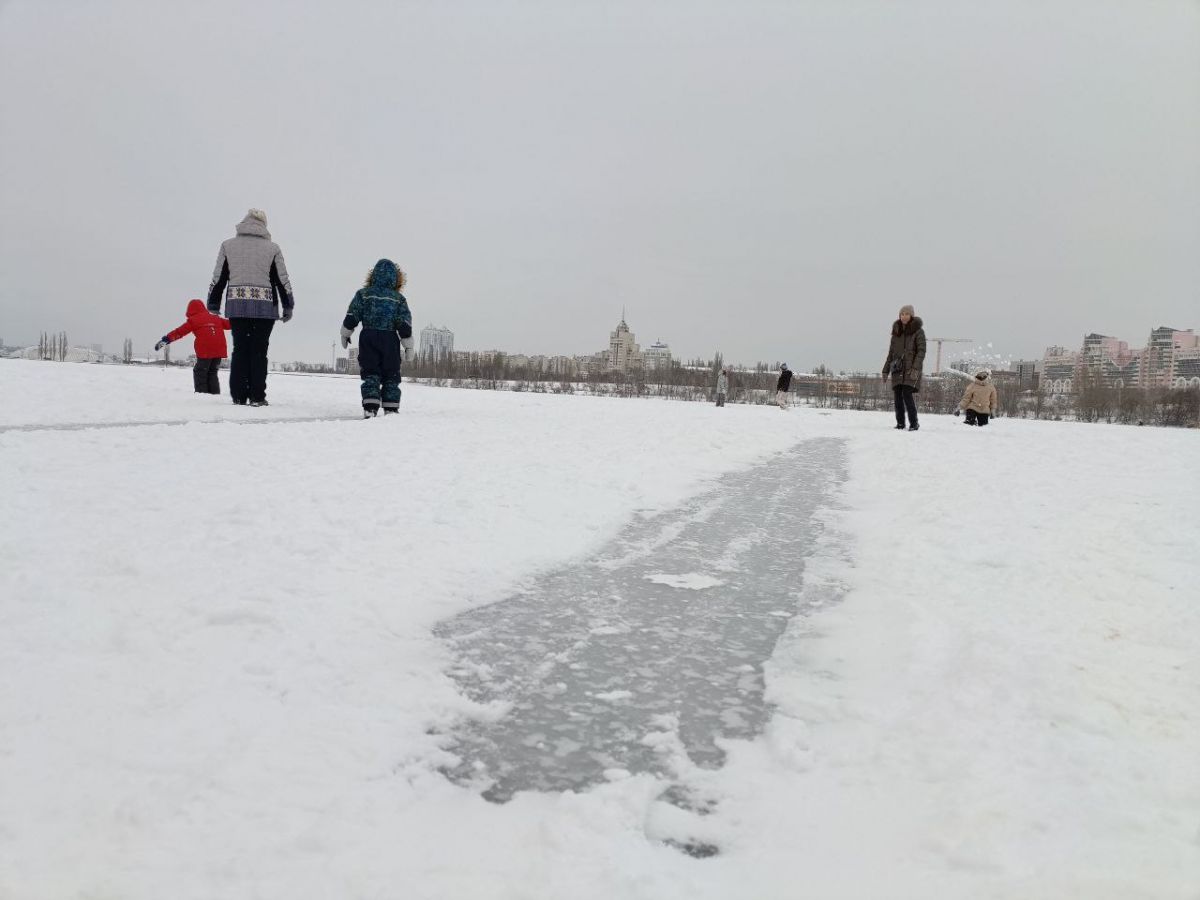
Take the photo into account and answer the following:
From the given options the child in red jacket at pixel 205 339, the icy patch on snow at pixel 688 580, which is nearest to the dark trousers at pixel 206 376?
the child in red jacket at pixel 205 339

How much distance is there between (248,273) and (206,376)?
3.40 meters

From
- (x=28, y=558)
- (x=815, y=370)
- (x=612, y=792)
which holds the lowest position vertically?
(x=612, y=792)

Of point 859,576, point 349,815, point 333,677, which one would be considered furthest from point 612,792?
point 859,576

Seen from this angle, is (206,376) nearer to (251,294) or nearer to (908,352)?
(251,294)

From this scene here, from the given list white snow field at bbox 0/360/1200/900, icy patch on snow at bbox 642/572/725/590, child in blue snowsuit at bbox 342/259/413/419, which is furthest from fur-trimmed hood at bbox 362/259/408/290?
icy patch on snow at bbox 642/572/725/590

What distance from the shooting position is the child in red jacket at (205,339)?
11438 mm

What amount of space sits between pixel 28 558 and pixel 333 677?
147 centimetres

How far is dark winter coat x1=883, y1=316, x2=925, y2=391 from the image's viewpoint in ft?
43.9

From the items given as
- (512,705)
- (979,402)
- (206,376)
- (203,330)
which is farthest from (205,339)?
(979,402)

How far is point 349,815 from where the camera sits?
1.52 meters

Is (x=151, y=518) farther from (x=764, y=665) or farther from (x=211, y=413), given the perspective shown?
(x=211, y=413)

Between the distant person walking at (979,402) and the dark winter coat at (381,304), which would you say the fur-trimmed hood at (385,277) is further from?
the distant person walking at (979,402)

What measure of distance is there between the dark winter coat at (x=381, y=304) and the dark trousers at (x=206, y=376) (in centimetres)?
339

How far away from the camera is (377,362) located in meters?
9.41
